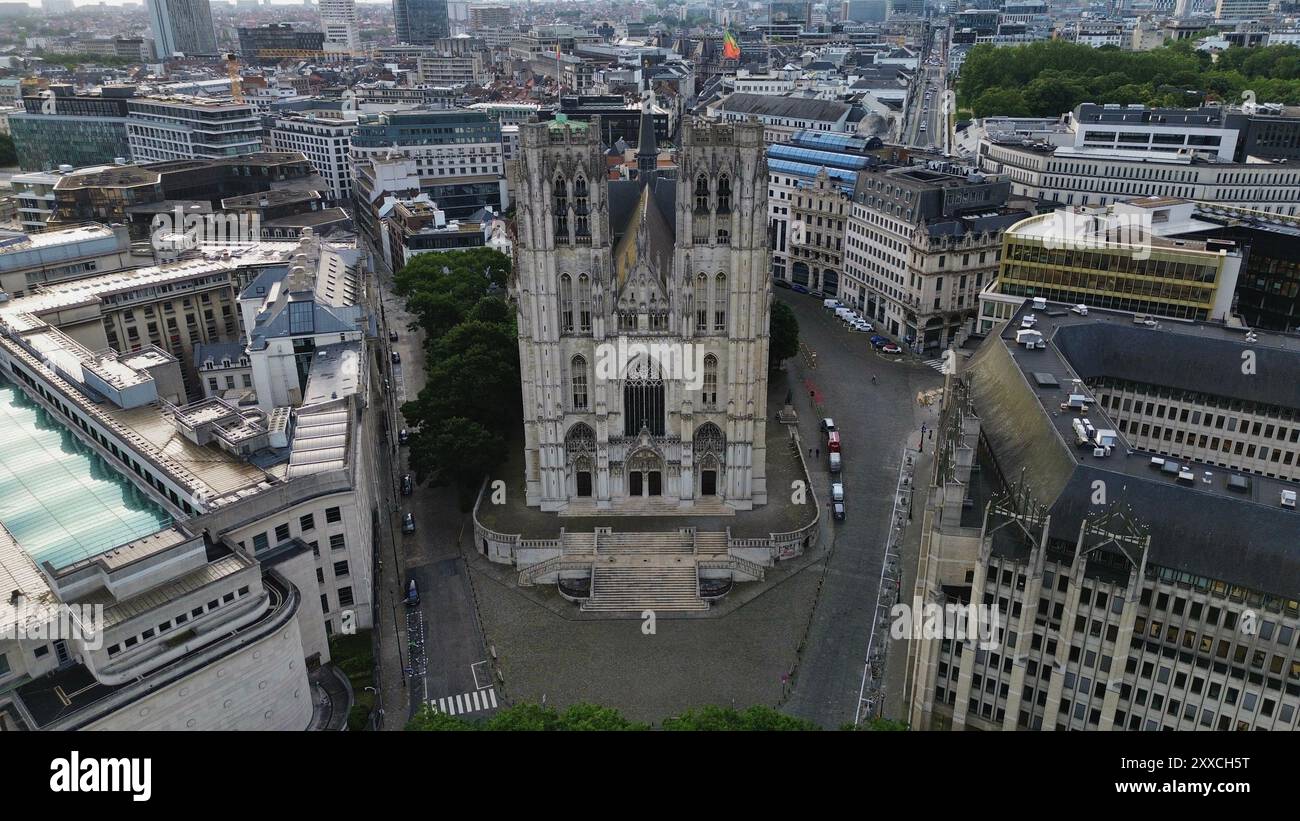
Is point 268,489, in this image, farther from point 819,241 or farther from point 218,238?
point 819,241

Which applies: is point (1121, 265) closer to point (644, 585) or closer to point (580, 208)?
point (580, 208)

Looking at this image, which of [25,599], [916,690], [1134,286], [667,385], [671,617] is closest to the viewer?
[25,599]

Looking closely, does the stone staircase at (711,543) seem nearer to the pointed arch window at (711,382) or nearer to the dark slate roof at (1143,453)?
the pointed arch window at (711,382)

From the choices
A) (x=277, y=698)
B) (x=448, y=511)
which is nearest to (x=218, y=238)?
(x=448, y=511)

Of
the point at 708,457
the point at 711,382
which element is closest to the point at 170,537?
the point at 711,382

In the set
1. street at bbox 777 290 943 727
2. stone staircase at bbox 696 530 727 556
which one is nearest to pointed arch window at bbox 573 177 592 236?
stone staircase at bbox 696 530 727 556

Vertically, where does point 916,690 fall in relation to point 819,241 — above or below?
below

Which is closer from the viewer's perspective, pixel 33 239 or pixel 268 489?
pixel 268 489
